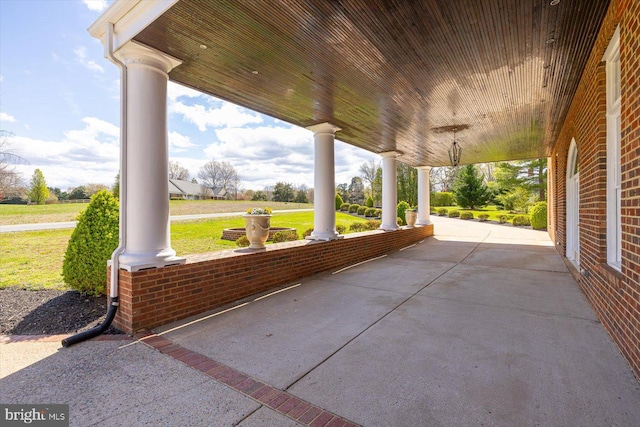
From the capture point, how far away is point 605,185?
3.42 meters

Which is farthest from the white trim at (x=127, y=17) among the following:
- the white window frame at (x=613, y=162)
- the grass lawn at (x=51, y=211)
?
the grass lawn at (x=51, y=211)

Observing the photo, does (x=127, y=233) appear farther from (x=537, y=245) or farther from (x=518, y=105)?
(x=537, y=245)

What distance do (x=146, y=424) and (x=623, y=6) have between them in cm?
485

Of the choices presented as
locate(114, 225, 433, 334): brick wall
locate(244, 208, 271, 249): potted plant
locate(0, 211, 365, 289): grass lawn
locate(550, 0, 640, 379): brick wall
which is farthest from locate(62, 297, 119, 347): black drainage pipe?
locate(550, 0, 640, 379): brick wall

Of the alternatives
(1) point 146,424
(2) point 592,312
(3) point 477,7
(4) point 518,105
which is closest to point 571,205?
(4) point 518,105

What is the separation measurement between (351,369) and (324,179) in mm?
4597

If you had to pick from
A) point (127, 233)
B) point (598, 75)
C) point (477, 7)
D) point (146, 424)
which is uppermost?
point (477, 7)

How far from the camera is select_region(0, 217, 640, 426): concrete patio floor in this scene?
1964mm

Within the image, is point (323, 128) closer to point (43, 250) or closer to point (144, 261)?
point (144, 261)

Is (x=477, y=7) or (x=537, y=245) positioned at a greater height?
(x=477, y=7)

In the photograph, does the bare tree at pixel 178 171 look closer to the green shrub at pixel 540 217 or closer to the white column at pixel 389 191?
the white column at pixel 389 191

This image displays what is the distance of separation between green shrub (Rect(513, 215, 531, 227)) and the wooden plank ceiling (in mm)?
13288

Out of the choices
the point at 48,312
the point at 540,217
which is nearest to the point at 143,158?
the point at 48,312

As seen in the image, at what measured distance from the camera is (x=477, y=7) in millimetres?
2875
